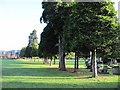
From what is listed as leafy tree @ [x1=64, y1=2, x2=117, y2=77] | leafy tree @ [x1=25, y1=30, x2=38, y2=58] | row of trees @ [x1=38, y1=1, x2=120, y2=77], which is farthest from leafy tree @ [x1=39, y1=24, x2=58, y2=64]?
leafy tree @ [x1=25, y1=30, x2=38, y2=58]

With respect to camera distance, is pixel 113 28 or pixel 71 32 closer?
pixel 113 28

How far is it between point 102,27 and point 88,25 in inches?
42.9

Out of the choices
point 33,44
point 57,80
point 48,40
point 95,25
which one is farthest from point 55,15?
point 33,44

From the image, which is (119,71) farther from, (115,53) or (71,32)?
(71,32)

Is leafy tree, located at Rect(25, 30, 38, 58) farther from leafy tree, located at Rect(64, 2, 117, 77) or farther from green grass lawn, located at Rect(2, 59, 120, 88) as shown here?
leafy tree, located at Rect(64, 2, 117, 77)

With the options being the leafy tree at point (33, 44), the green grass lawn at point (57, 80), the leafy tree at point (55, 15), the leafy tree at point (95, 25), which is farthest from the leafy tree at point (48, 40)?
the leafy tree at point (33, 44)

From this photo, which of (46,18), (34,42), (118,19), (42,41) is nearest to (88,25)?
(118,19)

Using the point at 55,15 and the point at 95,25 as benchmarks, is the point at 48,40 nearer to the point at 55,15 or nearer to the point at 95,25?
the point at 55,15

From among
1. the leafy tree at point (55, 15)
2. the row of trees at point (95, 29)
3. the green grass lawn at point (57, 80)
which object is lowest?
the green grass lawn at point (57, 80)

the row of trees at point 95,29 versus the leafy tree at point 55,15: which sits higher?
the leafy tree at point 55,15

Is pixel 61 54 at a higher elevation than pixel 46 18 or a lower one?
lower

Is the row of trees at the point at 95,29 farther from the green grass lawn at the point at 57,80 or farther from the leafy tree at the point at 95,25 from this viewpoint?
the green grass lawn at the point at 57,80

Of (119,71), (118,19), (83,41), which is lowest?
(119,71)

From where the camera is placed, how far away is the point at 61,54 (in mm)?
45812
